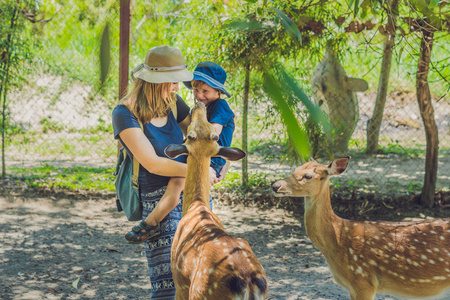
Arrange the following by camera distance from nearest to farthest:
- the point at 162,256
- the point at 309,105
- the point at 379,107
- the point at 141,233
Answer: the point at 309,105, the point at 141,233, the point at 162,256, the point at 379,107

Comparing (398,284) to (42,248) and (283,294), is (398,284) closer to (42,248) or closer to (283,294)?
(283,294)

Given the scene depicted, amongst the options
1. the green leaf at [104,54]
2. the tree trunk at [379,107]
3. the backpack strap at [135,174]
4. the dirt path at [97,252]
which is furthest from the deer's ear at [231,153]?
the tree trunk at [379,107]

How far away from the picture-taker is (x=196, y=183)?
2.53 metres

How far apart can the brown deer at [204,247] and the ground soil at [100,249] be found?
1578mm

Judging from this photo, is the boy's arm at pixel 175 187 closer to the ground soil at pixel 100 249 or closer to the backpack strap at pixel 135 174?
the backpack strap at pixel 135 174

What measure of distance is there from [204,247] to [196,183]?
0.52m

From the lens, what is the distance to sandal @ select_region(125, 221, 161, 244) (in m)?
2.48

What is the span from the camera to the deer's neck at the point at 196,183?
251 centimetres

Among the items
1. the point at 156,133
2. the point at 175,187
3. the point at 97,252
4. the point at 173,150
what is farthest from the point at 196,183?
the point at 97,252

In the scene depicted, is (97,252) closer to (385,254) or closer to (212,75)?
(212,75)

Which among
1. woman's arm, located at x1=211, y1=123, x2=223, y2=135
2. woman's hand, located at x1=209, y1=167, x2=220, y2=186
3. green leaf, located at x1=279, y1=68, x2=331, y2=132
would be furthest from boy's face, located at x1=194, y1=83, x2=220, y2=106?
green leaf, located at x1=279, y1=68, x2=331, y2=132

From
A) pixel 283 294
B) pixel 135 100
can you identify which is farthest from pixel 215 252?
pixel 283 294

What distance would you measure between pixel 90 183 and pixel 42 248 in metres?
1.84

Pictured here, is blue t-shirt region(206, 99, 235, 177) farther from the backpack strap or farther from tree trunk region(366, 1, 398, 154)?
tree trunk region(366, 1, 398, 154)
